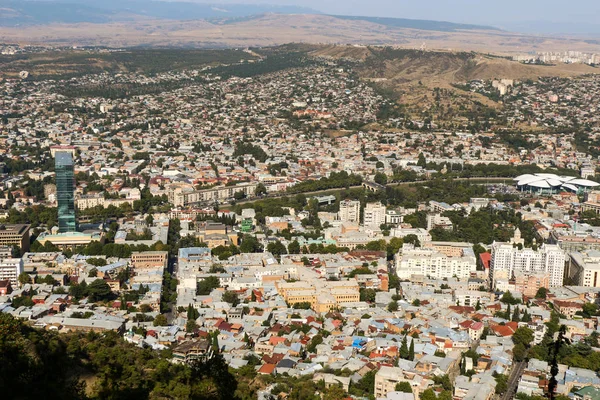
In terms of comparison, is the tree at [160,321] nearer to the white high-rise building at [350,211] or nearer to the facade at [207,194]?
the white high-rise building at [350,211]

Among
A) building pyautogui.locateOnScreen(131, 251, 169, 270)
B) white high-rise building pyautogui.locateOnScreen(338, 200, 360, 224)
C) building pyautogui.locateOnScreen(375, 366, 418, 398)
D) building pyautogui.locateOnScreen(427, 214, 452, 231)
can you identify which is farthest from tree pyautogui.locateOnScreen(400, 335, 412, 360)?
white high-rise building pyautogui.locateOnScreen(338, 200, 360, 224)

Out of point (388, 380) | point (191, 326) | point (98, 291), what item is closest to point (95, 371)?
point (191, 326)

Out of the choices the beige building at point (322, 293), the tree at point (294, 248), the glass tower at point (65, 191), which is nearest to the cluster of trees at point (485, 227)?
the tree at point (294, 248)

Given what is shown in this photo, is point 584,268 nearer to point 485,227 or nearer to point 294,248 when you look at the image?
point 485,227

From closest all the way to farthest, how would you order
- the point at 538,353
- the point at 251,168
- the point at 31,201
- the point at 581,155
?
1. the point at 538,353
2. the point at 31,201
3. the point at 251,168
4. the point at 581,155

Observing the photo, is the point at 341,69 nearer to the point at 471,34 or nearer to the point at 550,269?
the point at 550,269

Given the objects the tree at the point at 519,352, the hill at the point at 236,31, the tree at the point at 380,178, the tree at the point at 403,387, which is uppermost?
the hill at the point at 236,31

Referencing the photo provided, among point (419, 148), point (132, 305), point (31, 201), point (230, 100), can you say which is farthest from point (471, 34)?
point (132, 305)
